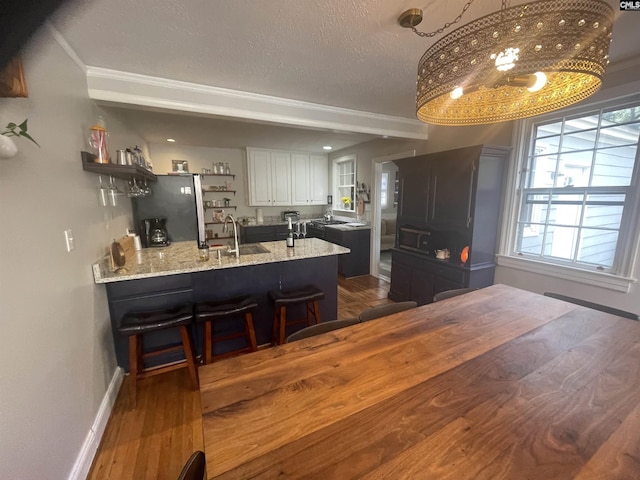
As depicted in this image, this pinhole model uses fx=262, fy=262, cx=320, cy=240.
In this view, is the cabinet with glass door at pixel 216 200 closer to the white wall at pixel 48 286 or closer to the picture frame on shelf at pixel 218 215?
the picture frame on shelf at pixel 218 215

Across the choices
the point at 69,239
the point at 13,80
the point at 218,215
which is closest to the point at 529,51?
the point at 13,80

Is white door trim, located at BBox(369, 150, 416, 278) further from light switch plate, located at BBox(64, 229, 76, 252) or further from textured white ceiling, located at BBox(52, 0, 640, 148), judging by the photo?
light switch plate, located at BBox(64, 229, 76, 252)

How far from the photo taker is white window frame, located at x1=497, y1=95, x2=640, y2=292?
1938 millimetres

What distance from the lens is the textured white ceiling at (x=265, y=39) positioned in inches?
54.0

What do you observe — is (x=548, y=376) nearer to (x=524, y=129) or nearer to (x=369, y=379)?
(x=369, y=379)

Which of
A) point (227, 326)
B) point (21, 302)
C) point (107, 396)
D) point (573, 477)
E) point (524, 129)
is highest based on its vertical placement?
point (524, 129)

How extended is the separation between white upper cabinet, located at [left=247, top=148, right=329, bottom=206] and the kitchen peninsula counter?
109 inches

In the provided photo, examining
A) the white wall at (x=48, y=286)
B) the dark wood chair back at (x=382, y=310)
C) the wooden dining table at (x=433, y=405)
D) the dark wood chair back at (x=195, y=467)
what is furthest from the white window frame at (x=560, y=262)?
the white wall at (x=48, y=286)

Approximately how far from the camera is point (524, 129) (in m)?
2.51

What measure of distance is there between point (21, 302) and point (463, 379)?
1718 millimetres

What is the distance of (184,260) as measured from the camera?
221 cm

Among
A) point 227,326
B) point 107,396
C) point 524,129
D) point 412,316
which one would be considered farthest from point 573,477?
point 524,129

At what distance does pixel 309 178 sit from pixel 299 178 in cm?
24

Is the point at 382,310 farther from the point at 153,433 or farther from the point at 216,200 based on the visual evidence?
the point at 216,200
